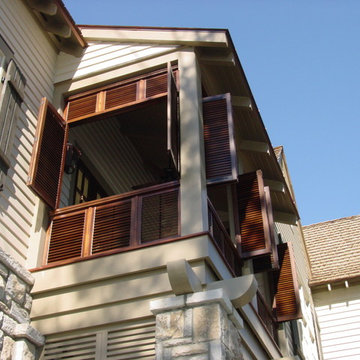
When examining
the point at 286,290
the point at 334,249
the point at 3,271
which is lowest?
the point at 3,271

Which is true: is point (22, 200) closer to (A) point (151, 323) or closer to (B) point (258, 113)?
(A) point (151, 323)

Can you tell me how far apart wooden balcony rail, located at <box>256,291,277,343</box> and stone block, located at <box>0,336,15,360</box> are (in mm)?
3998

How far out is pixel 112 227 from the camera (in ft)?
27.7

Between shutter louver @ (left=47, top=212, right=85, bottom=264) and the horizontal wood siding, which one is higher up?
shutter louver @ (left=47, top=212, right=85, bottom=264)

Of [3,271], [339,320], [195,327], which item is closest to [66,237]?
[3,271]

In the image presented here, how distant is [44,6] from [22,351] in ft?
17.7

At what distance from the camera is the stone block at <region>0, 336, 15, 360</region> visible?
7250 mm

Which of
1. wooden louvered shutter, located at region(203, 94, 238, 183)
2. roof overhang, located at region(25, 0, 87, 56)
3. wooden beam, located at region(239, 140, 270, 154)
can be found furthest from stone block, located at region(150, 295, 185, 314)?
wooden beam, located at region(239, 140, 270, 154)

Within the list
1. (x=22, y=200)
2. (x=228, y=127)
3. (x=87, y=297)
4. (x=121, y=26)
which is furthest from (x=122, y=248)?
(x=121, y=26)

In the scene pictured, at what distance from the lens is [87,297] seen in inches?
305

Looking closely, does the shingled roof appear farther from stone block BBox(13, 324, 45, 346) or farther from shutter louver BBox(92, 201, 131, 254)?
stone block BBox(13, 324, 45, 346)

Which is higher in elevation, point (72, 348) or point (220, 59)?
point (220, 59)

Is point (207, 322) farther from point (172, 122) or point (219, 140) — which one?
point (219, 140)

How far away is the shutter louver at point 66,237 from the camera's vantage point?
8.42 meters
